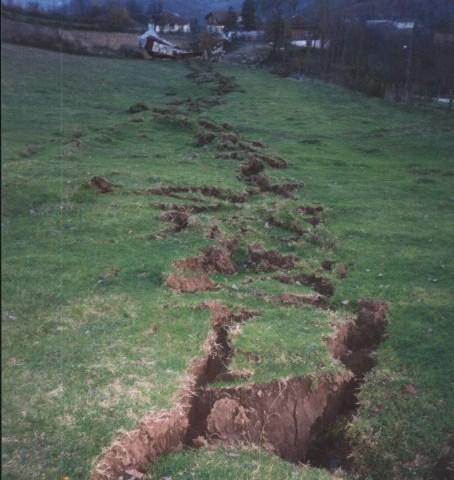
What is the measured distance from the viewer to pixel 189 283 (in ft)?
45.0

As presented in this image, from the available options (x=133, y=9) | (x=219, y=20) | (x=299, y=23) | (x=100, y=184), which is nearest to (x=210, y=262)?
(x=100, y=184)

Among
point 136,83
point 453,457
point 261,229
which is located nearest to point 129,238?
point 261,229

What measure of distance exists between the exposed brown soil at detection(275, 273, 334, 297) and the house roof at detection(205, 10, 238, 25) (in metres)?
76.6

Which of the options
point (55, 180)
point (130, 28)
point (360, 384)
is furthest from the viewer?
point (130, 28)

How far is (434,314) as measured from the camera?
1319cm

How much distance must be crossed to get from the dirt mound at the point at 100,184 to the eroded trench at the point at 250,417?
1102 centimetres

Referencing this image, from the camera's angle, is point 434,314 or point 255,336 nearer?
point 255,336

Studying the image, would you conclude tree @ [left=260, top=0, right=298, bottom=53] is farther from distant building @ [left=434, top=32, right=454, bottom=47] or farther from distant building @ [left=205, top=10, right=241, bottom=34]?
distant building @ [left=434, top=32, right=454, bottom=47]

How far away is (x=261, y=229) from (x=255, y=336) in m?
7.42

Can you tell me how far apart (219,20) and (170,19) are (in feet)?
122

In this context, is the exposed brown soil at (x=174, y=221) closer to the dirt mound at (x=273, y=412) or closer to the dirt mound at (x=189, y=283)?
the dirt mound at (x=189, y=283)

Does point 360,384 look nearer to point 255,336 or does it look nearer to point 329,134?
point 255,336

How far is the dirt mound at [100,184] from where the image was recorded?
2075cm

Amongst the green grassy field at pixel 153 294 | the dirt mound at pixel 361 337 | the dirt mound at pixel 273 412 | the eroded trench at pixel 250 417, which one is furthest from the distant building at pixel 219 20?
the dirt mound at pixel 273 412
